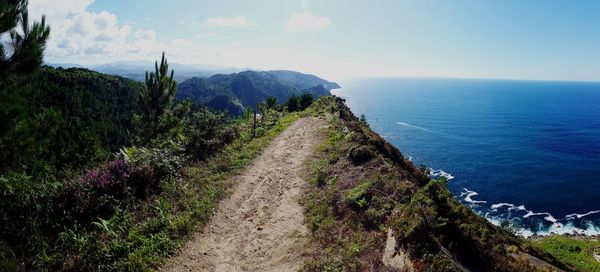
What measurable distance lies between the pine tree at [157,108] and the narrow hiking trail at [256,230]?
15907mm

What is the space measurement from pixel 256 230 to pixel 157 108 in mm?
23354

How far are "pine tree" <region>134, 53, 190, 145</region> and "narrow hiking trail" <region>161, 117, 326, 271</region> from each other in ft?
52.2

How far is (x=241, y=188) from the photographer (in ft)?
53.2

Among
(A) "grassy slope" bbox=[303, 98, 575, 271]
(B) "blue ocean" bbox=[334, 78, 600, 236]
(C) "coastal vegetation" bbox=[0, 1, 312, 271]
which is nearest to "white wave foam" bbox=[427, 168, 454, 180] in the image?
(B) "blue ocean" bbox=[334, 78, 600, 236]

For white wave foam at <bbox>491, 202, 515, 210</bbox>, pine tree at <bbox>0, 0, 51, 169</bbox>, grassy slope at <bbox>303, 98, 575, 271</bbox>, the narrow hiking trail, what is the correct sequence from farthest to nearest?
white wave foam at <bbox>491, 202, 515, 210</bbox>
the narrow hiking trail
grassy slope at <bbox>303, 98, 575, 271</bbox>
pine tree at <bbox>0, 0, 51, 169</bbox>

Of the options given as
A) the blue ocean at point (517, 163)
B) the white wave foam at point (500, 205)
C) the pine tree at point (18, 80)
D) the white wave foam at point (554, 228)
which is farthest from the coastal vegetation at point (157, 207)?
the white wave foam at point (500, 205)

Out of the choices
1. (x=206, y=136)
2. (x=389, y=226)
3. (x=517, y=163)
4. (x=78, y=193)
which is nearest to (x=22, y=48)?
(x=78, y=193)

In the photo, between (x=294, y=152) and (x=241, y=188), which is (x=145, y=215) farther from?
(x=294, y=152)

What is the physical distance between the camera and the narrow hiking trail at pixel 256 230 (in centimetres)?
1024

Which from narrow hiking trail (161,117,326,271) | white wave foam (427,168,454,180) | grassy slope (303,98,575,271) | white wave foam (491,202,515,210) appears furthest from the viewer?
white wave foam (427,168,454,180)

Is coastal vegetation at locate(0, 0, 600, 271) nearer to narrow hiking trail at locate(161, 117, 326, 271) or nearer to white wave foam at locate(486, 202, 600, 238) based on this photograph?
narrow hiking trail at locate(161, 117, 326, 271)

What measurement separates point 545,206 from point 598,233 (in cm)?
996

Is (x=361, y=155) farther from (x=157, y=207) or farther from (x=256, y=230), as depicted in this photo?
(x=157, y=207)

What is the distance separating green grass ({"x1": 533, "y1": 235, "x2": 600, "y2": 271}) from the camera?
1799 inches
